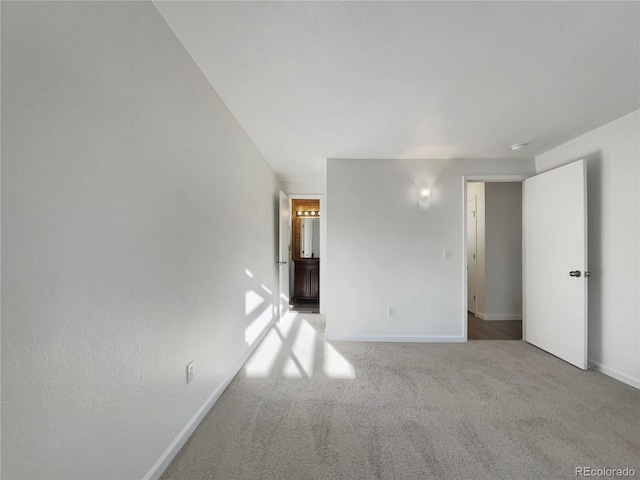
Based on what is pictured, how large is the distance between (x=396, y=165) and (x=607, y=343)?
277 cm

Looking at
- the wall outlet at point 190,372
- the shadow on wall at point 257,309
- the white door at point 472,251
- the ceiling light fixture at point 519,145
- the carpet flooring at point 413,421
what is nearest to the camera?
the carpet flooring at point 413,421

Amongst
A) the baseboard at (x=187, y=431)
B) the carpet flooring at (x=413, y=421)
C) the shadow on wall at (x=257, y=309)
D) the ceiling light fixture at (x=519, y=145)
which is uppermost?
the ceiling light fixture at (x=519, y=145)

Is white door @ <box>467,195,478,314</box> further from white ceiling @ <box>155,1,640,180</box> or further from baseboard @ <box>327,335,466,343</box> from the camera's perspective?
white ceiling @ <box>155,1,640,180</box>

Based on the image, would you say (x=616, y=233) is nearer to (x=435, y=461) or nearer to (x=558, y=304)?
(x=558, y=304)

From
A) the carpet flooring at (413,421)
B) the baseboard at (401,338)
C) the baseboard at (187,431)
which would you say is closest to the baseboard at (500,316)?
the baseboard at (401,338)

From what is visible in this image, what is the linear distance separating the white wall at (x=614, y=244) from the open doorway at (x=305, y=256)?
12.1 ft

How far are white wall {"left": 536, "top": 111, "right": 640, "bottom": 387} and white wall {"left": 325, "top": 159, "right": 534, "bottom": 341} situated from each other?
880 millimetres

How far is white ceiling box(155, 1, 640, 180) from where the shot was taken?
4.23ft

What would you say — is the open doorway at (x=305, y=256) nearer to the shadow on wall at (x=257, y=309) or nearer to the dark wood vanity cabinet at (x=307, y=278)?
the dark wood vanity cabinet at (x=307, y=278)

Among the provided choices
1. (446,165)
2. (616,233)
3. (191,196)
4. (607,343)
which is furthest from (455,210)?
(191,196)

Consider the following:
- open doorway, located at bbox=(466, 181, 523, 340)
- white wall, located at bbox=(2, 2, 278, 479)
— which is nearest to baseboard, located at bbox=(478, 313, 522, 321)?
open doorway, located at bbox=(466, 181, 523, 340)

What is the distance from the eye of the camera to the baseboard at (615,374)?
2254mm

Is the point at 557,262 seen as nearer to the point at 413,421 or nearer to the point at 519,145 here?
the point at 519,145

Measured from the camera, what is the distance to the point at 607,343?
2475mm
